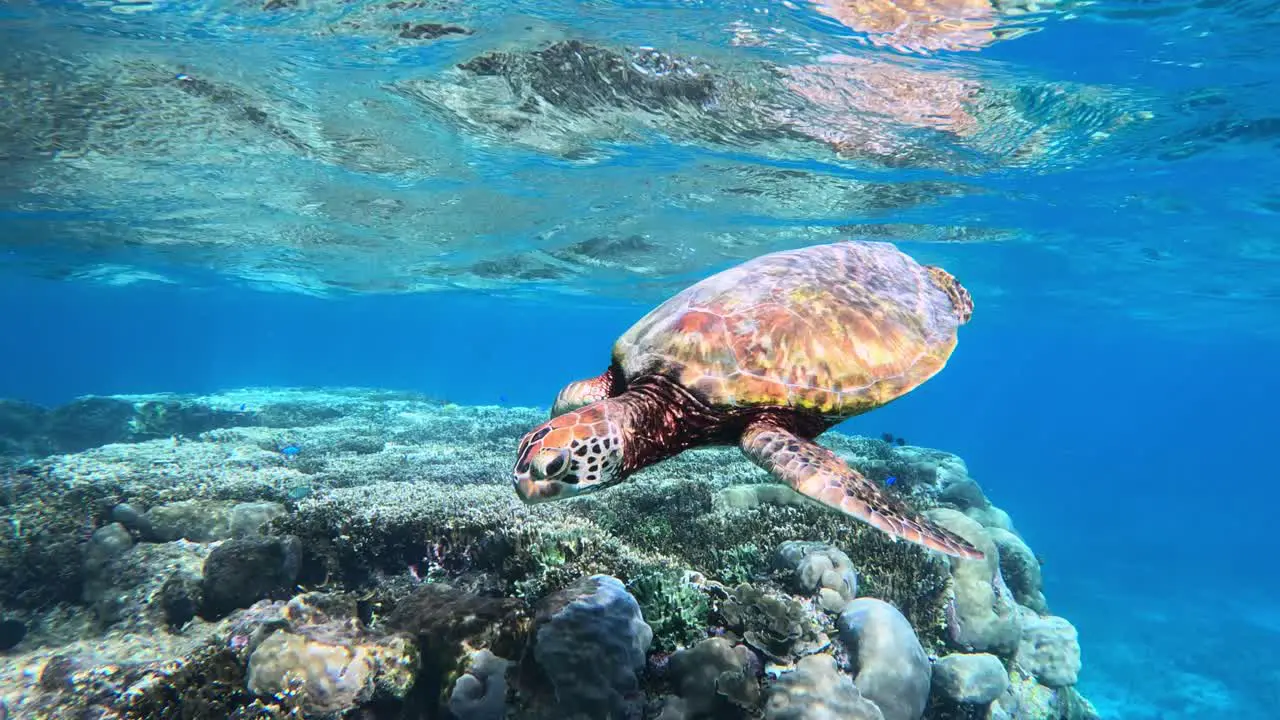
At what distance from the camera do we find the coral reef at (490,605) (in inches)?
137

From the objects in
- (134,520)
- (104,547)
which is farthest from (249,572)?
(134,520)

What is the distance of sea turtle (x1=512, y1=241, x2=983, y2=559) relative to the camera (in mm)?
3303

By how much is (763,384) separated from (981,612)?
4355mm

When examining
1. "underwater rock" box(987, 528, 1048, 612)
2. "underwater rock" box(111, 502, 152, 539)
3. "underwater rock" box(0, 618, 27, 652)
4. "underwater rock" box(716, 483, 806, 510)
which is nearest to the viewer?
"underwater rock" box(0, 618, 27, 652)

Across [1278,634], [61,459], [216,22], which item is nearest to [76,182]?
[61,459]

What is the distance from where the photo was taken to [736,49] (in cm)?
1048

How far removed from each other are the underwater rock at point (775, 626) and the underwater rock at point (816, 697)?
43 centimetres

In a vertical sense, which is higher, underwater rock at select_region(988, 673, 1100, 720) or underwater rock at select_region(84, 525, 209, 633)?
underwater rock at select_region(988, 673, 1100, 720)

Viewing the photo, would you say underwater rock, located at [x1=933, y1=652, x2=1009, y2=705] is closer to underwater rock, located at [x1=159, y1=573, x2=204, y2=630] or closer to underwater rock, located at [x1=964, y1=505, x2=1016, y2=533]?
underwater rock, located at [x1=964, y1=505, x2=1016, y2=533]

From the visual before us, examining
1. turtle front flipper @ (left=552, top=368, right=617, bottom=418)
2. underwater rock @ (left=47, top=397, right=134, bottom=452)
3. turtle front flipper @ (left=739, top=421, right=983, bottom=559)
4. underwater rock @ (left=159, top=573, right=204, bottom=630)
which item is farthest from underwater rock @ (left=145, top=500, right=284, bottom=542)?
underwater rock @ (left=47, top=397, right=134, bottom=452)

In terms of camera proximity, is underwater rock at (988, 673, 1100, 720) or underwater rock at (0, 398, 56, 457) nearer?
underwater rock at (988, 673, 1100, 720)

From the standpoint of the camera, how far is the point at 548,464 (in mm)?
3139

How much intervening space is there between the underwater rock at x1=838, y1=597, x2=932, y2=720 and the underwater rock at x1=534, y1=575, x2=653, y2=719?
1.57 metres

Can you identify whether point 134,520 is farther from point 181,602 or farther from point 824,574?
point 824,574
